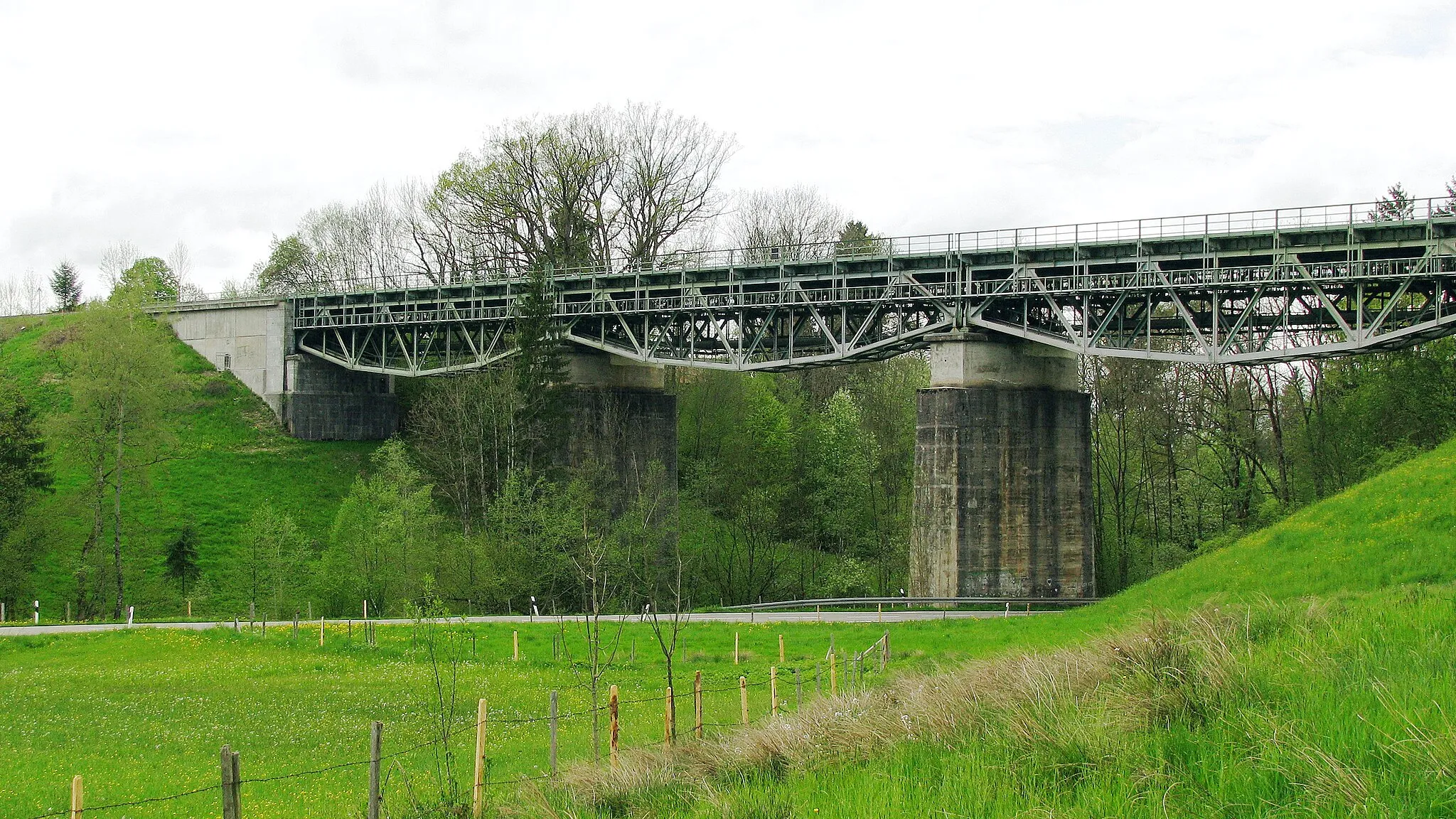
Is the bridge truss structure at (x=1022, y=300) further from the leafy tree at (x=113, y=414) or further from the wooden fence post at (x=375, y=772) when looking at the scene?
the wooden fence post at (x=375, y=772)

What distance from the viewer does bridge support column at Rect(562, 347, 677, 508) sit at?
60250 mm

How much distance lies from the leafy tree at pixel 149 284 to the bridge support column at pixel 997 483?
40.0m

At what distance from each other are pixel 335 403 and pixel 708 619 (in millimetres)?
40446

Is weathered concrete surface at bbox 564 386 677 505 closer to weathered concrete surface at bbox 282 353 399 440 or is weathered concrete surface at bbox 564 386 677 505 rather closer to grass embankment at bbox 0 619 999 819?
weathered concrete surface at bbox 282 353 399 440

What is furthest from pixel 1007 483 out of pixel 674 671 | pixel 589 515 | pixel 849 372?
pixel 849 372

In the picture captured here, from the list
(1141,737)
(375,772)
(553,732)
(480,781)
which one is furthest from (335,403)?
(1141,737)

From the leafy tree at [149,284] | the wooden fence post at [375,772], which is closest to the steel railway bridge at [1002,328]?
the leafy tree at [149,284]

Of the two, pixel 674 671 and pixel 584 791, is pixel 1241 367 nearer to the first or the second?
pixel 674 671

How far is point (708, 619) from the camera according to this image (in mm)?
41344

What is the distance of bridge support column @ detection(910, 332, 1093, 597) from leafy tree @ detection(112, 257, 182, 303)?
3999 cm

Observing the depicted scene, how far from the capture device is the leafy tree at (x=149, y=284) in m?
66.3

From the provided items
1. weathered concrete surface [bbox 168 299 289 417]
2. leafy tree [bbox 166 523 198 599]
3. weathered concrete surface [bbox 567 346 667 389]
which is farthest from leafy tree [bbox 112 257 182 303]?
weathered concrete surface [bbox 567 346 667 389]

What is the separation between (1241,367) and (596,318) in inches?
1176

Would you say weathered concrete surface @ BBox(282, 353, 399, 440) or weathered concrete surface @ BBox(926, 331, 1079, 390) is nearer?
weathered concrete surface @ BBox(926, 331, 1079, 390)
